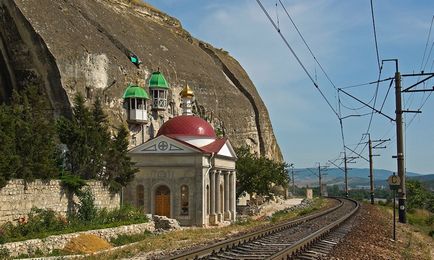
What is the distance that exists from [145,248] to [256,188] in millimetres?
39531

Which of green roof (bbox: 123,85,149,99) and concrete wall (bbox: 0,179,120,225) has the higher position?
green roof (bbox: 123,85,149,99)

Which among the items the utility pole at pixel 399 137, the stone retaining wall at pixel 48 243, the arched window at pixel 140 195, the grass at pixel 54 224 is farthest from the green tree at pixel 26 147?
the utility pole at pixel 399 137

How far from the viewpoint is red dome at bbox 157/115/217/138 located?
4478 cm

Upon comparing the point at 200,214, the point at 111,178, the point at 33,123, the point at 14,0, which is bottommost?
the point at 200,214

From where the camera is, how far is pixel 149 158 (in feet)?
138

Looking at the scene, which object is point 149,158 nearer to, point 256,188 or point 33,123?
point 33,123

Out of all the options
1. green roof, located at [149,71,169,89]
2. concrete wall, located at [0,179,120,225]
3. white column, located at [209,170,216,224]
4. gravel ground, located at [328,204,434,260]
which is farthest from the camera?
green roof, located at [149,71,169,89]

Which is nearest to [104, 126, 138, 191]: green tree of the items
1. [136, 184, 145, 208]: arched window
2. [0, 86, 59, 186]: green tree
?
→ [0, 86, 59, 186]: green tree

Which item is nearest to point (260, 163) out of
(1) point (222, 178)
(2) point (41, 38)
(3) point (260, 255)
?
(1) point (222, 178)

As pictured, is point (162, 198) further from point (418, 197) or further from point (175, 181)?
point (418, 197)

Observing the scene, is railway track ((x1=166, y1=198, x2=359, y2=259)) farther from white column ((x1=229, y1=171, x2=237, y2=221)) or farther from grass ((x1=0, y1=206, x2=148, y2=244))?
white column ((x1=229, y1=171, x2=237, y2=221))

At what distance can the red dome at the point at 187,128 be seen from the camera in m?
44.8

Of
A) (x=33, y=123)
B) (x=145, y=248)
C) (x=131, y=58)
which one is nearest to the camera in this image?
(x=145, y=248)

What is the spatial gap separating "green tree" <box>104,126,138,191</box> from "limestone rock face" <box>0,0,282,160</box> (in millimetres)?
17149
